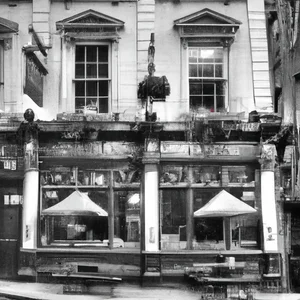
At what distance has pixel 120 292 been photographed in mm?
14875

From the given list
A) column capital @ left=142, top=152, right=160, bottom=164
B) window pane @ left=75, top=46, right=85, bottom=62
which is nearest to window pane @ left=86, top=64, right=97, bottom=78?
window pane @ left=75, top=46, right=85, bottom=62

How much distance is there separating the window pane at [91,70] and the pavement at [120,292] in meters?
5.42

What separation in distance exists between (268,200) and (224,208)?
A: 1203 millimetres

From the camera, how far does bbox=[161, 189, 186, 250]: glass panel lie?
618 inches

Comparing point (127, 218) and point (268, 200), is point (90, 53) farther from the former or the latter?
point (268, 200)

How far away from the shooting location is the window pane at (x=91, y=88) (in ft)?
53.3

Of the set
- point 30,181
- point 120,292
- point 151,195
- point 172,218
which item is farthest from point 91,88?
point 120,292

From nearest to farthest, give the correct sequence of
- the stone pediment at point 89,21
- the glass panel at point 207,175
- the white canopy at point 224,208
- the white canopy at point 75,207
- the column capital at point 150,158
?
the white canopy at point 224,208 → the white canopy at point 75,207 → the column capital at point 150,158 → the glass panel at point 207,175 → the stone pediment at point 89,21

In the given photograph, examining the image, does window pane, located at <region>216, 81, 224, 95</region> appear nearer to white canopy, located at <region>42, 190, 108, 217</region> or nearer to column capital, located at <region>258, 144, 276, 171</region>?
column capital, located at <region>258, 144, 276, 171</region>

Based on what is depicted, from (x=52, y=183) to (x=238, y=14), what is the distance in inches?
260

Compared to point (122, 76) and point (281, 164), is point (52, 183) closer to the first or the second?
point (122, 76)

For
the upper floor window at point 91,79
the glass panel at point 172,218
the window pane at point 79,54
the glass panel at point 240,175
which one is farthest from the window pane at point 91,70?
→ the glass panel at point 240,175

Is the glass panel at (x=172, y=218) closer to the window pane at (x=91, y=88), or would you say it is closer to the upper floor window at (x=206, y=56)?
the upper floor window at (x=206, y=56)

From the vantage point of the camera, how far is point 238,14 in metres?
16.4
